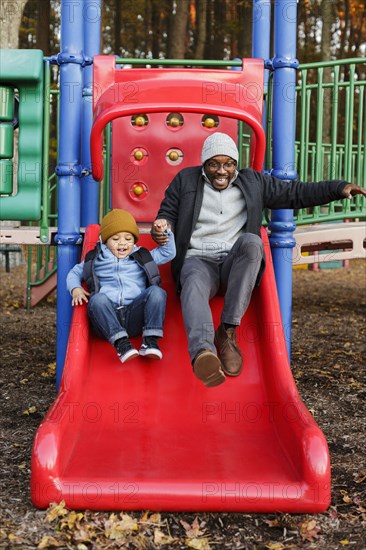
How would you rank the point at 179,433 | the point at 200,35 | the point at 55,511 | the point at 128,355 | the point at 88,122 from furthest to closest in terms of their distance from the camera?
the point at 200,35, the point at 88,122, the point at 128,355, the point at 179,433, the point at 55,511

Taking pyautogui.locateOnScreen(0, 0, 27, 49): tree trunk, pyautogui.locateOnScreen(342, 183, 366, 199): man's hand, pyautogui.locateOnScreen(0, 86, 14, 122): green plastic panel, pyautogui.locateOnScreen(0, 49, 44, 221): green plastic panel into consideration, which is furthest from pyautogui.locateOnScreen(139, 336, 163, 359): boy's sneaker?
pyautogui.locateOnScreen(0, 0, 27, 49): tree trunk

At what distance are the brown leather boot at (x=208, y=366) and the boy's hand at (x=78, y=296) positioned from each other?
80 centimetres

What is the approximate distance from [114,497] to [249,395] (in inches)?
40.6

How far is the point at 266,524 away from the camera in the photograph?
276 cm

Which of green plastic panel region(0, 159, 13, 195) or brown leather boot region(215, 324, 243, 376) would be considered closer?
brown leather boot region(215, 324, 243, 376)

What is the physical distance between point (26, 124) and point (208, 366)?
5.57 ft

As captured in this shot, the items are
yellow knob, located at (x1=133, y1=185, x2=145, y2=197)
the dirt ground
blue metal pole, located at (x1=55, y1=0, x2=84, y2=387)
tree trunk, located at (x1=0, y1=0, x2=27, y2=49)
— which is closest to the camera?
the dirt ground

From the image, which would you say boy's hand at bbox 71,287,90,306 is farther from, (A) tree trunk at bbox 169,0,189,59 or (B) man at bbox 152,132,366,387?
(A) tree trunk at bbox 169,0,189,59

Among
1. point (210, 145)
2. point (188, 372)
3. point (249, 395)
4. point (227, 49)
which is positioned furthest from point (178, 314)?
point (227, 49)

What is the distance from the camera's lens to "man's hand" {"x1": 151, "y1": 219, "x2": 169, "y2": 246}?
3.86m

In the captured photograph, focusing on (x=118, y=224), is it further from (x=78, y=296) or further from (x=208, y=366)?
(x=208, y=366)

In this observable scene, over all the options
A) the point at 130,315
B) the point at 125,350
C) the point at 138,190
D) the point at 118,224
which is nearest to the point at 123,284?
the point at 130,315

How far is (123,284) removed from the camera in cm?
386

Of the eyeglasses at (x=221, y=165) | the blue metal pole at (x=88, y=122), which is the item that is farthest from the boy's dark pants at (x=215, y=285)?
the blue metal pole at (x=88, y=122)
